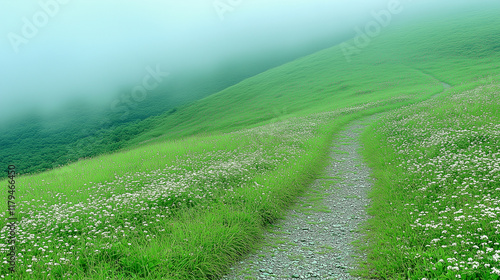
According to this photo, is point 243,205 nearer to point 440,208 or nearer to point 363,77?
point 440,208

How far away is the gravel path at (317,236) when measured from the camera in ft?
23.2

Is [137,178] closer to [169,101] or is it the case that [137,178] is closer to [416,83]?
[416,83]

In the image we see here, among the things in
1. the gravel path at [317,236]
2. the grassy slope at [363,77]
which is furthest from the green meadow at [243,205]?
the grassy slope at [363,77]

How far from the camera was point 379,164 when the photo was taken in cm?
1548

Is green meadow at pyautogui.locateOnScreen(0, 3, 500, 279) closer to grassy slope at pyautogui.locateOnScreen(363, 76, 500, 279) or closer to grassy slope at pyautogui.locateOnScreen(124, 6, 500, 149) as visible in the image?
grassy slope at pyautogui.locateOnScreen(363, 76, 500, 279)

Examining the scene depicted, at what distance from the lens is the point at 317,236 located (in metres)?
8.90

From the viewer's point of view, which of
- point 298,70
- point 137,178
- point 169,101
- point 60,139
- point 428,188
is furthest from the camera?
point 169,101

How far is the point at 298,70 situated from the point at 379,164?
101m

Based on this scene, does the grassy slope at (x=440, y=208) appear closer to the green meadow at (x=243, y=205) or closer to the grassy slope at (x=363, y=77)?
the green meadow at (x=243, y=205)

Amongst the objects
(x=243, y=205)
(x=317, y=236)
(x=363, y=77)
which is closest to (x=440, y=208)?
(x=317, y=236)

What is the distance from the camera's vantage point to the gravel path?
709cm

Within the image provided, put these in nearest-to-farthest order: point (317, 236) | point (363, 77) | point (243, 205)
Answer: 1. point (317, 236)
2. point (243, 205)
3. point (363, 77)

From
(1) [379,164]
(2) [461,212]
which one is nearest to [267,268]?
(2) [461,212]

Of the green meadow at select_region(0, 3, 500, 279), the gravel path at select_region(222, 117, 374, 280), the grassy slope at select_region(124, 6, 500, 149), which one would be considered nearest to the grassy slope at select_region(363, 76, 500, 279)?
the green meadow at select_region(0, 3, 500, 279)
